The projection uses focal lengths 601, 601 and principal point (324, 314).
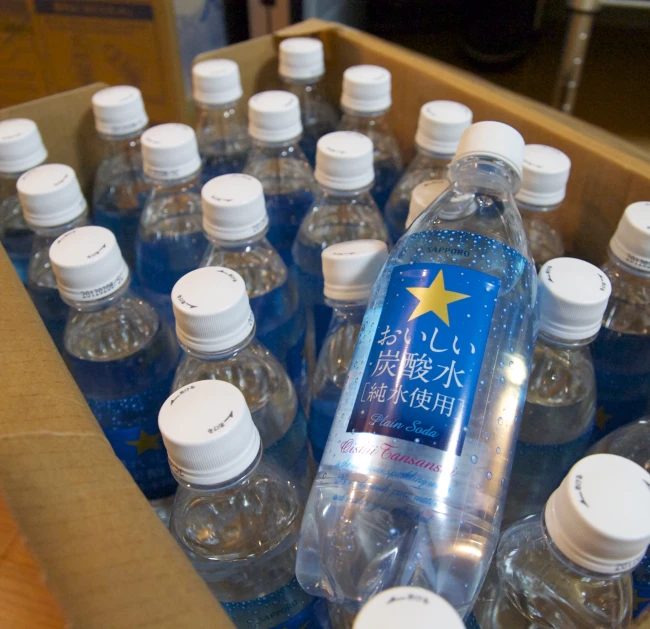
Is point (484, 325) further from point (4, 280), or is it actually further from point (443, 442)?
point (4, 280)

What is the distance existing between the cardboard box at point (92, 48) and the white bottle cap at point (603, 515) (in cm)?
98

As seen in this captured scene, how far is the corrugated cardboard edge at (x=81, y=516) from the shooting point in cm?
33

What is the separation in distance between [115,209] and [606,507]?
0.74 m

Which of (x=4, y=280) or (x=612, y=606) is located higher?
(x=4, y=280)

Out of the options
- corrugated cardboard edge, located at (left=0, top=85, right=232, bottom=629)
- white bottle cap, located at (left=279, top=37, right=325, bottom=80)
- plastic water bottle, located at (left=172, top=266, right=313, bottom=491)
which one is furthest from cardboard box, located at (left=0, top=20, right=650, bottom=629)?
white bottle cap, located at (left=279, top=37, right=325, bottom=80)

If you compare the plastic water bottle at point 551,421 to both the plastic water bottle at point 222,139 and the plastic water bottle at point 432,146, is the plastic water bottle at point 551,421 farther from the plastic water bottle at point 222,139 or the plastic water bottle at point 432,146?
the plastic water bottle at point 222,139

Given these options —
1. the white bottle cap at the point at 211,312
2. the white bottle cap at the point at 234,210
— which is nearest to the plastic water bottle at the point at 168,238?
the white bottle cap at the point at 234,210

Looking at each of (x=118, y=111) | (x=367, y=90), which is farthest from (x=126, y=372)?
(x=367, y=90)

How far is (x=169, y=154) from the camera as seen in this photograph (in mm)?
687

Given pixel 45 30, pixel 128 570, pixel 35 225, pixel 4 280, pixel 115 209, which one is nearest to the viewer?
pixel 128 570

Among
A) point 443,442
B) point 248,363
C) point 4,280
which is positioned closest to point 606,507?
point 443,442

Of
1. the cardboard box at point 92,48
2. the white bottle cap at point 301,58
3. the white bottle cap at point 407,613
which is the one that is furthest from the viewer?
the cardboard box at point 92,48

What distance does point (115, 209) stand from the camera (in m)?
0.87

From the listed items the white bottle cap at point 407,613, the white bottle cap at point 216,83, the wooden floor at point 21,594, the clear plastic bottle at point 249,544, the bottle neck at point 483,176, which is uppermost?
the bottle neck at point 483,176
